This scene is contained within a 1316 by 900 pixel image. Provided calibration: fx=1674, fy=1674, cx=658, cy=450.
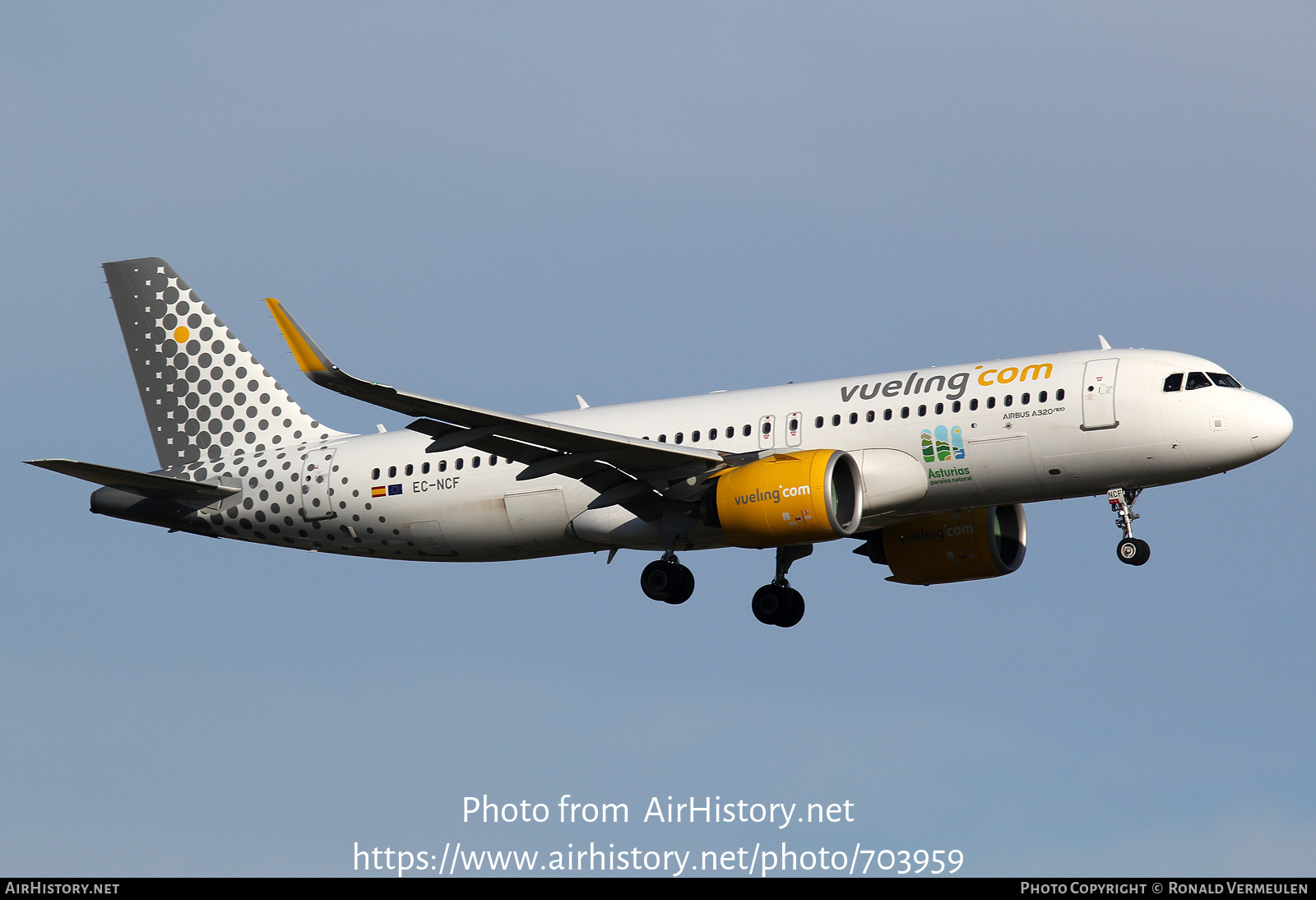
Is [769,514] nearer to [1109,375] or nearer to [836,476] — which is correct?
[836,476]

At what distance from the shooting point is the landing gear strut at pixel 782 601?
39.8 meters

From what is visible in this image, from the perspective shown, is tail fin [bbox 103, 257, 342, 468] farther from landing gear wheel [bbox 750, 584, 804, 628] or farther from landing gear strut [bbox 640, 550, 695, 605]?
landing gear wheel [bbox 750, 584, 804, 628]

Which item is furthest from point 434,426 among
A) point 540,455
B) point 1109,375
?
point 1109,375

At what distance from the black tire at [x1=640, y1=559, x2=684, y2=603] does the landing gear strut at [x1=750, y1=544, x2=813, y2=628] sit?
3217 millimetres

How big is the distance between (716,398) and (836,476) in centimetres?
405

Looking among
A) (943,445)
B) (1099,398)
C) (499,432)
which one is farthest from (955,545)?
(499,432)

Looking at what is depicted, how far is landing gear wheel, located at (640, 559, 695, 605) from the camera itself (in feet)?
123

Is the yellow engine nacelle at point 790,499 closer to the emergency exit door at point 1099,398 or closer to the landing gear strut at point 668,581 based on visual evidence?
the landing gear strut at point 668,581

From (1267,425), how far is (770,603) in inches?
477

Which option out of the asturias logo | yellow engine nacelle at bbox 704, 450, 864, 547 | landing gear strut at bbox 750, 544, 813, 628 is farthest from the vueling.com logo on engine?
landing gear strut at bbox 750, 544, 813, 628

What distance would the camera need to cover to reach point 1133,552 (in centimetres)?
3500

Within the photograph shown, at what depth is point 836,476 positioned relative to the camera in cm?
3550

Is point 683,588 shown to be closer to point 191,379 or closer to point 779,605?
point 779,605

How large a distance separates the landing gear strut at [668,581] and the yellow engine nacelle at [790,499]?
93.5 inches
